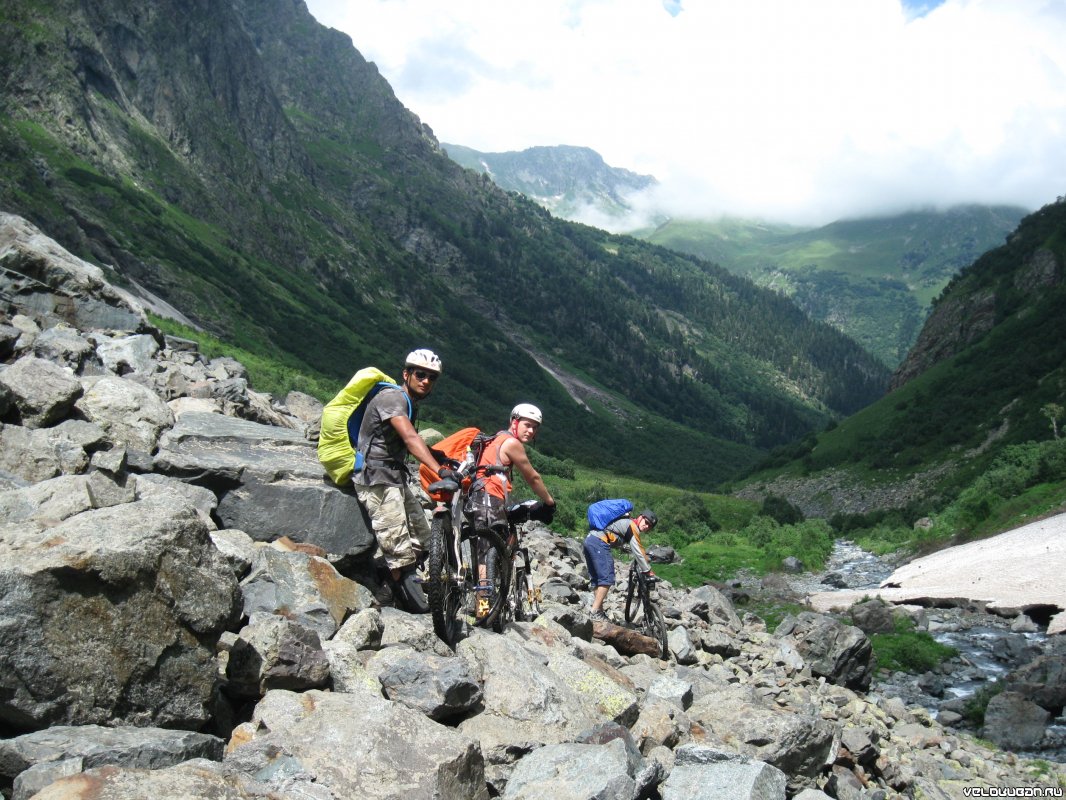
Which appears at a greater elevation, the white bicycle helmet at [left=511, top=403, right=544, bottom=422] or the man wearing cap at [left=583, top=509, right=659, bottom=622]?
the white bicycle helmet at [left=511, top=403, right=544, bottom=422]

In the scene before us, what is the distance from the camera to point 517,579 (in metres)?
11.0

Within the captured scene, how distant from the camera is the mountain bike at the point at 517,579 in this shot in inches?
378

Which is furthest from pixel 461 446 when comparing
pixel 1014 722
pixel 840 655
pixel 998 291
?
pixel 998 291

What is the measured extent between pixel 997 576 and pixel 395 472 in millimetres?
29062

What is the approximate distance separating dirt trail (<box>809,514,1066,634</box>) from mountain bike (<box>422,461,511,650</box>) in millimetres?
21321

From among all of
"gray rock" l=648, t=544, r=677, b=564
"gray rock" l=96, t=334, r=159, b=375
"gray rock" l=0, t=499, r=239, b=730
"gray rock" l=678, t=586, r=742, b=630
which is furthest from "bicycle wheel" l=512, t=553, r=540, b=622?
"gray rock" l=648, t=544, r=677, b=564

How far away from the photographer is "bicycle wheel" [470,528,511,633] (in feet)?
29.9

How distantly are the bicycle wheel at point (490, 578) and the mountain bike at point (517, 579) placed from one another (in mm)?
72

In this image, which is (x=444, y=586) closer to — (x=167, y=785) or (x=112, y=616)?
(x=112, y=616)

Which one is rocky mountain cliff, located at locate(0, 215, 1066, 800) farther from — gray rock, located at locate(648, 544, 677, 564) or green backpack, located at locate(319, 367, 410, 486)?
gray rock, located at locate(648, 544, 677, 564)

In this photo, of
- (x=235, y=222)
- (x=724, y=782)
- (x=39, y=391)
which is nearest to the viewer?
(x=724, y=782)

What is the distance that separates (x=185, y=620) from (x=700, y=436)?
6874 inches

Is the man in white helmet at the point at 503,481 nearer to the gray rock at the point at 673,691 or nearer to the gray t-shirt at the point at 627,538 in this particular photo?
the gray rock at the point at 673,691

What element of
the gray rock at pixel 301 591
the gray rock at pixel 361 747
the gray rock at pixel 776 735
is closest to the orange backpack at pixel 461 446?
the gray rock at pixel 301 591
